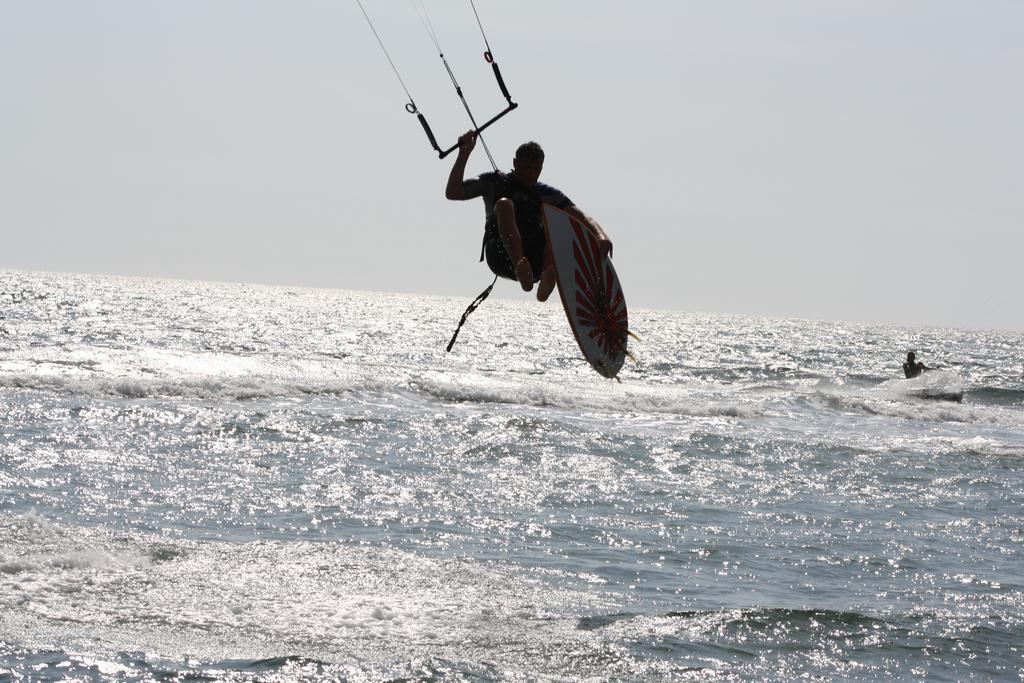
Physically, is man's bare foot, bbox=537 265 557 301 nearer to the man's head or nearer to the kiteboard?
the kiteboard

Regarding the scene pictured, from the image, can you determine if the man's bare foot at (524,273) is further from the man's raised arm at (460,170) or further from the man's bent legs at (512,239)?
the man's raised arm at (460,170)

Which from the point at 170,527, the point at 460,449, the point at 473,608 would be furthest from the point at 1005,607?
the point at 460,449

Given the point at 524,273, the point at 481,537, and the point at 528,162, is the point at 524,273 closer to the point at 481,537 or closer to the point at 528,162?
the point at 528,162

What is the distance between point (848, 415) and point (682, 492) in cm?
1540

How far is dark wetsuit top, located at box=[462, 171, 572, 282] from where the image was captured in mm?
8727

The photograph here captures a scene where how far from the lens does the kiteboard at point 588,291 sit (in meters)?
9.05

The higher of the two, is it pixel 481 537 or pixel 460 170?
pixel 460 170

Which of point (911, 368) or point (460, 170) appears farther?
point (911, 368)

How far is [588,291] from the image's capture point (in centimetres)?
945

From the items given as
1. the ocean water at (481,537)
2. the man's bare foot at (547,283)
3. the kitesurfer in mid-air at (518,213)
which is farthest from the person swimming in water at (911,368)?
the man's bare foot at (547,283)

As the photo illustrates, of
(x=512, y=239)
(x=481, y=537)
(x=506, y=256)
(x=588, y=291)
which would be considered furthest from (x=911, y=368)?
(x=512, y=239)

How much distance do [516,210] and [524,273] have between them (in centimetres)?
58

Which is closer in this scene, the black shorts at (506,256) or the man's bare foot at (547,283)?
the black shorts at (506,256)

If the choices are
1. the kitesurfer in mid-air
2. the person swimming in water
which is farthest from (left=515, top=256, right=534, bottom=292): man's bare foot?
the person swimming in water
